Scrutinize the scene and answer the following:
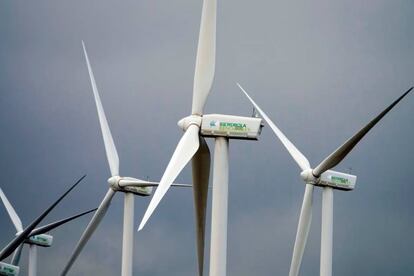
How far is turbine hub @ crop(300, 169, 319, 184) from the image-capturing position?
198ft

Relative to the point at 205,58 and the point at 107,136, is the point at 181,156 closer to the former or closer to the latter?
the point at 205,58

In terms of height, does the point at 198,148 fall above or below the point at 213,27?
below

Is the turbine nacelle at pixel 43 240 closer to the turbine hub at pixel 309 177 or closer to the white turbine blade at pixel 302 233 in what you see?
the white turbine blade at pixel 302 233

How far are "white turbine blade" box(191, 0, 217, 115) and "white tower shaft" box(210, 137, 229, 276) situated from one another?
8.92 feet

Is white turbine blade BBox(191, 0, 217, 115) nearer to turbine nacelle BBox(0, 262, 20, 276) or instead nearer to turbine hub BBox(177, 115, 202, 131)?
turbine hub BBox(177, 115, 202, 131)

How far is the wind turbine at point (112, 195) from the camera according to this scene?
6425 centimetres

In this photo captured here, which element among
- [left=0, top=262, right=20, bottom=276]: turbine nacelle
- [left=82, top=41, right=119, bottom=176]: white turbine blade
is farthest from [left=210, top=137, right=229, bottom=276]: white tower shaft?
[left=0, top=262, right=20, bottom=276]: turbine nacelle

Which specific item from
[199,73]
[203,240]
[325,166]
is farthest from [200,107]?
[325,166]

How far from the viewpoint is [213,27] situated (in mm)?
46344

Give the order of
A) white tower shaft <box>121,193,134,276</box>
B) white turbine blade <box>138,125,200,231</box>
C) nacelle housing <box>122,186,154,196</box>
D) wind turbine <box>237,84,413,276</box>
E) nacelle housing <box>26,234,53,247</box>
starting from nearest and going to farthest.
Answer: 1. white turbine blade <box>138,125,200,231</box>
2. wind turbine <box>237,84,413,276</box>
3. white tower shaft <box>121,193,134,276</box>
4. nacelle housing <box>122,186,154,196</box>
5. nacelle housing <box>26,234,53,247</box>

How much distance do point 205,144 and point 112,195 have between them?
23.5 metres

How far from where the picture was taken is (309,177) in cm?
6025

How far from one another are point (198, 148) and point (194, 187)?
85.1 inches

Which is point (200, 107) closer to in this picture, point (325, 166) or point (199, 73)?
point (199, 73)
